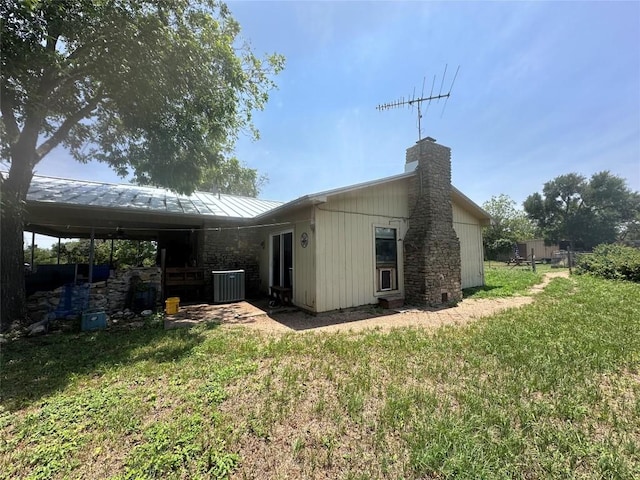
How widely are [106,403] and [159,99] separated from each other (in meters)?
6.82

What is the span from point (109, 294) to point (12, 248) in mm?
2221

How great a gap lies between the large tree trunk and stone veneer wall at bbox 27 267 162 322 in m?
0.64

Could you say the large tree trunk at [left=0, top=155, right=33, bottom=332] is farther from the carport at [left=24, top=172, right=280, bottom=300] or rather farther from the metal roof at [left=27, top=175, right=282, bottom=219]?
the metal roof at [left=27, top=175, right=282, bottom=219]

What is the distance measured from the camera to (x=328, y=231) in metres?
6.89

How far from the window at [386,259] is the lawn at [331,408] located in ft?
10.9

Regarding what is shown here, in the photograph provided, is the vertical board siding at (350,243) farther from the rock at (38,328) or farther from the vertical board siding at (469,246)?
the rock at (38,328)

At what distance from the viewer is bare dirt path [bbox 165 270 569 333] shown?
5.70 m

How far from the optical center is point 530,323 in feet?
17.3

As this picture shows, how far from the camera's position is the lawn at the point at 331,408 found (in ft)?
6.46

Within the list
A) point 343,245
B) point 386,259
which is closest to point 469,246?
point 386,259

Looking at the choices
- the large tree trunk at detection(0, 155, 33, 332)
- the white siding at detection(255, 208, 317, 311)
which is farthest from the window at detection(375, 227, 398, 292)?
the large tree trunk at detection(0, 155, 33, 332)

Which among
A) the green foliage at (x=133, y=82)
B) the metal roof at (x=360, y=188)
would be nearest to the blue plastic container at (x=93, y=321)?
the green foliage at (x=133, y=82)

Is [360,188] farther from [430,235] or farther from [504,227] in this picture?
[504,227]

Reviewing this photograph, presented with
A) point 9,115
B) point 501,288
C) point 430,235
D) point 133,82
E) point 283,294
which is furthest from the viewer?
point 501,288
